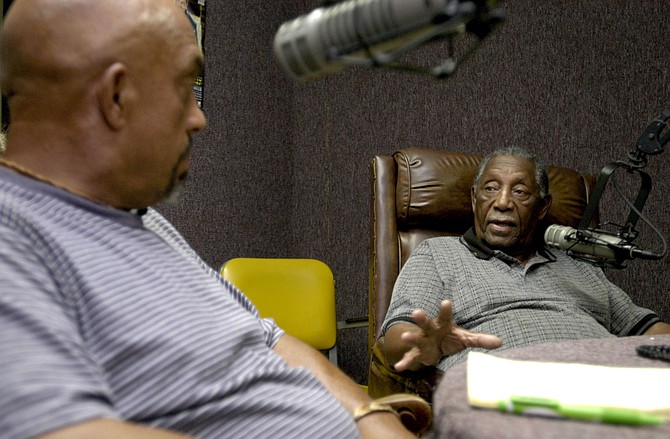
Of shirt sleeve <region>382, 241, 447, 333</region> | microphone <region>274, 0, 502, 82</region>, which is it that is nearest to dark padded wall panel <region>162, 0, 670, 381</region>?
shirt sleeve <region>382, 241, 447, 333</region>

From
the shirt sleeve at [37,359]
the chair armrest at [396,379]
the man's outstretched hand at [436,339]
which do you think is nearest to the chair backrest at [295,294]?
the chair armrest at [396,379]

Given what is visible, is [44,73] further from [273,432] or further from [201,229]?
[201,229]

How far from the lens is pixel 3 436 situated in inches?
18.1

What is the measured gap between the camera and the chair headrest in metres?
1.90

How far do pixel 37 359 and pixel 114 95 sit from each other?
34 centimetres

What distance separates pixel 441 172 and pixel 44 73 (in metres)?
1.42

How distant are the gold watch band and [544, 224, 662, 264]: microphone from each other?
609 mm

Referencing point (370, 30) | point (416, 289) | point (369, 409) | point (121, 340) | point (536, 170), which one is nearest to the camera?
point (370, 30)

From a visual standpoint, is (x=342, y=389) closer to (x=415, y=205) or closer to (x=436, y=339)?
(x=436, y=339)

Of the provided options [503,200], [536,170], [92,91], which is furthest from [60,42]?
[536,170]

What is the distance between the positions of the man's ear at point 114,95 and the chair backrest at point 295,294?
4.23 ft

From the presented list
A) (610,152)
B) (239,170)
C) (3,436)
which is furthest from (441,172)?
(3,436)

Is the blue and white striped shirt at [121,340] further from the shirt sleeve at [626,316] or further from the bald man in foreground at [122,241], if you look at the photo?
the shirt sleeve at [626,316]

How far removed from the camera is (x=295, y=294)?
6.95ft
